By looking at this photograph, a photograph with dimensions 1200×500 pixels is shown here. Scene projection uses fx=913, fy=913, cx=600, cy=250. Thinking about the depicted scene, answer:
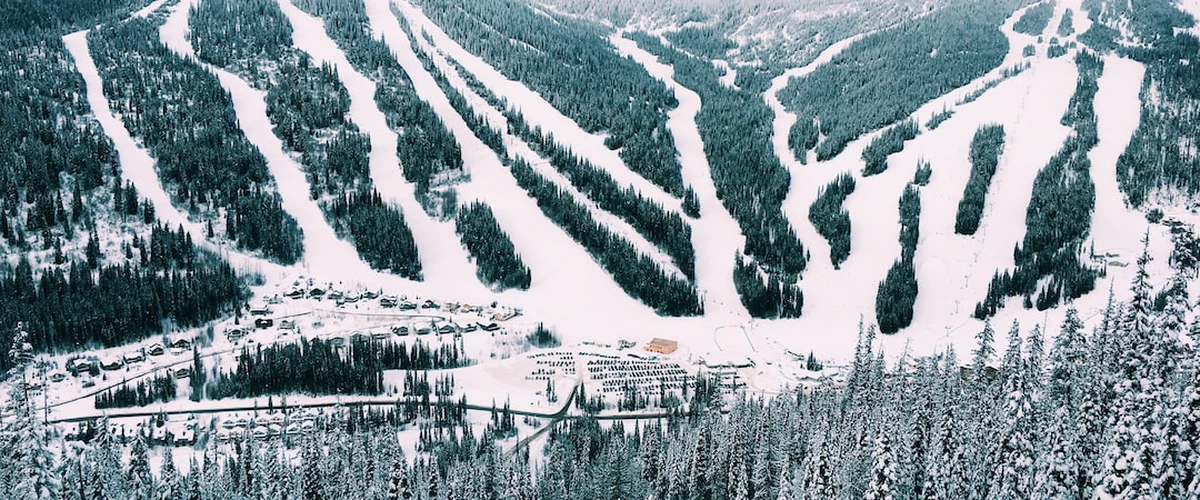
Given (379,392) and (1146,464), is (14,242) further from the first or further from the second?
(1146,464)

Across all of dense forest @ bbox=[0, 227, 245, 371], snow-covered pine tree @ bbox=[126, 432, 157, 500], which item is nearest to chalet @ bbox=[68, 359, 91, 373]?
dense forest @ bbox=[0, 227, 245, 371]

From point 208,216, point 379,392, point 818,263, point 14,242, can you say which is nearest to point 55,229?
point 14,242

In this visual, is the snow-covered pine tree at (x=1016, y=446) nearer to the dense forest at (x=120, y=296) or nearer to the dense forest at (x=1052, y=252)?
the dense forest at (x=1052, y=252)

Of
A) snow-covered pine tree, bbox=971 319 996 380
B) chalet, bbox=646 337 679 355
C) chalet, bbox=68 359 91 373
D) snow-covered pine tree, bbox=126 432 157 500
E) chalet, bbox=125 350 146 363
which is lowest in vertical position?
snow-covered pine tree, bbox=126 432 157 500

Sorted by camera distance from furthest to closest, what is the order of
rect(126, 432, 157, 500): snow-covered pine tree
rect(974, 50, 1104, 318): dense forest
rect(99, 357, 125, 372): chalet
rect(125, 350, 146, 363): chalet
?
1. rect(974, 50, 1104, 318): dense forest
2. rect(125, 350, 146, 363): chalet
3. rect(99, 357, 125, 372): chalet
4. rect(126, 432, 157, 500): snow-covered pine tree

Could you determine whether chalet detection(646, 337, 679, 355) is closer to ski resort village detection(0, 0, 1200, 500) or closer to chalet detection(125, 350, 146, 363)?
ski resort village detection(0, 0, 1200, 500)

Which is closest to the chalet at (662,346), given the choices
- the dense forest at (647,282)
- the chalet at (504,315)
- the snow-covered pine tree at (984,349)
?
the dense forest at (647,282)

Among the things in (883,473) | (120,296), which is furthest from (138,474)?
(120,296)

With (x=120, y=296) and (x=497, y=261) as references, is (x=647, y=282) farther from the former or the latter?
(x=120, y=296)
